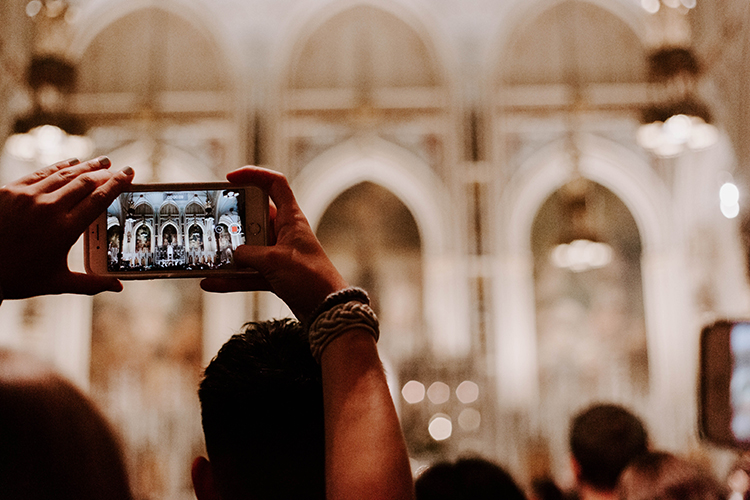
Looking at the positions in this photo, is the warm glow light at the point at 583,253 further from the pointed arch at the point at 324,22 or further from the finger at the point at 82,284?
the finger at the point at 82,284

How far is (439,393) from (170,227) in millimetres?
4993

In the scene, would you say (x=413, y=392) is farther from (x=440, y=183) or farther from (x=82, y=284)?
(x=82, y=284)

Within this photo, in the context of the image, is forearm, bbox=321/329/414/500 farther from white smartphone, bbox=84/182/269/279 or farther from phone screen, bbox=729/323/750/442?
phone screen, bbox=729/323/750/442

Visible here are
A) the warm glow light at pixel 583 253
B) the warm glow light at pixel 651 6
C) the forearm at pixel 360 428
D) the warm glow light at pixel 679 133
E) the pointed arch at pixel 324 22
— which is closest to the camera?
the forearm at pixel 360 428

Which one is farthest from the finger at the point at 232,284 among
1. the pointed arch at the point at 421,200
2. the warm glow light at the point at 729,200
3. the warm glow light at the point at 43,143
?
the warm glow light at the point at 729,200

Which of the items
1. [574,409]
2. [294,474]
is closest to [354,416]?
[294,474]

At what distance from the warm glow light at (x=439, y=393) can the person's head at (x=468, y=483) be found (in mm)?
4482

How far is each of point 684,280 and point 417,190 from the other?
271 cm

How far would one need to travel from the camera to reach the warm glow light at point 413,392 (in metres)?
5.72

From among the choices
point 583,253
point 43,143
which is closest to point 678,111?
point 583,253

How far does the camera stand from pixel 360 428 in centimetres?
66

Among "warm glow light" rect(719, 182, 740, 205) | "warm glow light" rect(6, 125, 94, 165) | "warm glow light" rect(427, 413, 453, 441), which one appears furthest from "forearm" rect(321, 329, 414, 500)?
"warm glow light" rect(719, 182, 740, 205)

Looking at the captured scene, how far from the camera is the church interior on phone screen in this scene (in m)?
5.92

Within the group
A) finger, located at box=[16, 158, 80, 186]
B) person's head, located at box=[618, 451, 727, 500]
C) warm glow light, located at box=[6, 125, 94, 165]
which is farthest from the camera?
warm glow light, located at box=[6, 125, 94, 165]
